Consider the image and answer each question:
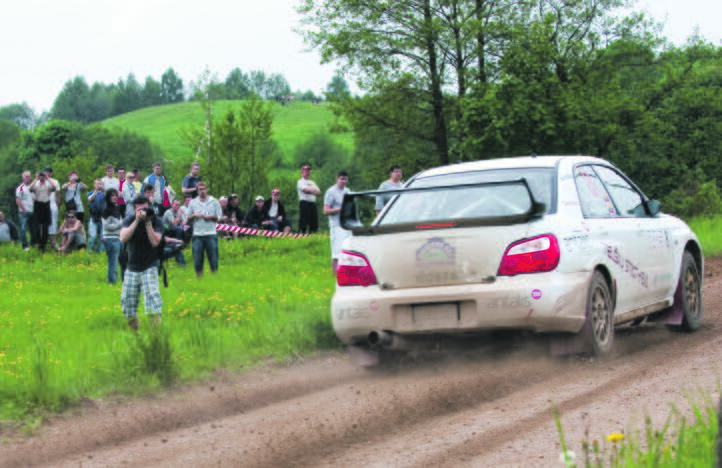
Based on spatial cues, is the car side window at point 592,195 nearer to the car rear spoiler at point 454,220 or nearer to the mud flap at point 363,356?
the car rear spoiler at point 454,220

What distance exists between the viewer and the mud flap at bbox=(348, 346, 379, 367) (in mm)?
8875

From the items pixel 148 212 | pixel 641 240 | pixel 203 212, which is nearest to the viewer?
pixel 641 240

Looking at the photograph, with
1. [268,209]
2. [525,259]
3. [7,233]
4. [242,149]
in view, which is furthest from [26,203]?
[242,149]

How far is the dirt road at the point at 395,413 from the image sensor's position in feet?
18.9

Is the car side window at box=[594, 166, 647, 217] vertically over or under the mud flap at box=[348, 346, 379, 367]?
over

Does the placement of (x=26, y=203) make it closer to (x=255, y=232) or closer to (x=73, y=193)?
(x=73, y=193)

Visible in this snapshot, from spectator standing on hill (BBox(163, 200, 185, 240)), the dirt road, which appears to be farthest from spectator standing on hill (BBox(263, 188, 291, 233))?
the dirt road

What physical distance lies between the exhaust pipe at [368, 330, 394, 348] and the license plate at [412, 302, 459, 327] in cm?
25

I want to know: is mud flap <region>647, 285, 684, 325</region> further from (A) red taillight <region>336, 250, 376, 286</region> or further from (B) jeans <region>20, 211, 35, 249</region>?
(B) jeans <region>20, 211, 35, 249</region>

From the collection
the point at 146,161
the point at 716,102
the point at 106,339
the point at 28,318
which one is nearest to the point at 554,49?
the point at 716,102

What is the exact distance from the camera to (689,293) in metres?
10.7

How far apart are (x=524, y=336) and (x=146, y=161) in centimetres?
10974

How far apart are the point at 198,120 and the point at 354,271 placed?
135 meters

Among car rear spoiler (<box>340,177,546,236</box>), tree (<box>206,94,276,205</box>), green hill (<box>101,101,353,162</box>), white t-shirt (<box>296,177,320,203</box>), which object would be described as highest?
green hill (<box>101,101,353,162</box>)
